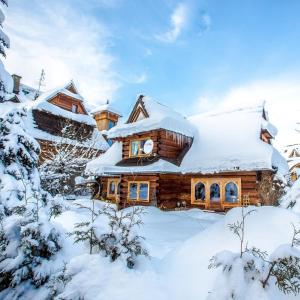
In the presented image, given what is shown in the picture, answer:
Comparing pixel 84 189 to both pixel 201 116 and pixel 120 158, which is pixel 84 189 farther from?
pixel 201 116

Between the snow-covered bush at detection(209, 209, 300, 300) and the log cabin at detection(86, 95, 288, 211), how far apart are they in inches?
381

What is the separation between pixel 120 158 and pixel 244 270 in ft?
52.3

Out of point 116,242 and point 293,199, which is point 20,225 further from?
point 293,199

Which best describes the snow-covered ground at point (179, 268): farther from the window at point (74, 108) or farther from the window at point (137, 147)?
the window at point (74, 108)

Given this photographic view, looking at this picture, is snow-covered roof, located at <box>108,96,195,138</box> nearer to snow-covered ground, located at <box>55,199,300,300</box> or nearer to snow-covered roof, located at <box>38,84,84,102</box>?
snow-covered ground, located at <box>55,199,300,300</box>

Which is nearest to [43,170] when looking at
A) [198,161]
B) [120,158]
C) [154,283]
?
[120,158]

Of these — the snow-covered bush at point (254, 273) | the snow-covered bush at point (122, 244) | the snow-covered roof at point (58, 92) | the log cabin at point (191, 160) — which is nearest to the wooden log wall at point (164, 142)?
the log cabin at point (191, 160)

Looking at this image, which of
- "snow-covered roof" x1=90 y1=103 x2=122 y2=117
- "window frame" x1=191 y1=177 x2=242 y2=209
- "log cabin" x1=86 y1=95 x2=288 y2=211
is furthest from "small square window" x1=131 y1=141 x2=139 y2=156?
"snow-covered roof" x1=90 y1=103 x2=122 y2=117

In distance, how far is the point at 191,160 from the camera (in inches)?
633

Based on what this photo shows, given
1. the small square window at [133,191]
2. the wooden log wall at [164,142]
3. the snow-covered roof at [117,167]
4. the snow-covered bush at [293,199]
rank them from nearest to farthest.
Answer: the snow-covered bush at [293,199] < the snow-covered roof at [117,167] < the wooden log wall at [164,142] < the small square window at [133,191]

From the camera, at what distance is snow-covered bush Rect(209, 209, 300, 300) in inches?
141

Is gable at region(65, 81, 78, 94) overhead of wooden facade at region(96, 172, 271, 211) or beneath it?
overhead

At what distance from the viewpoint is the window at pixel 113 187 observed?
19.3m

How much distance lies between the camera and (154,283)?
484 centimetres
